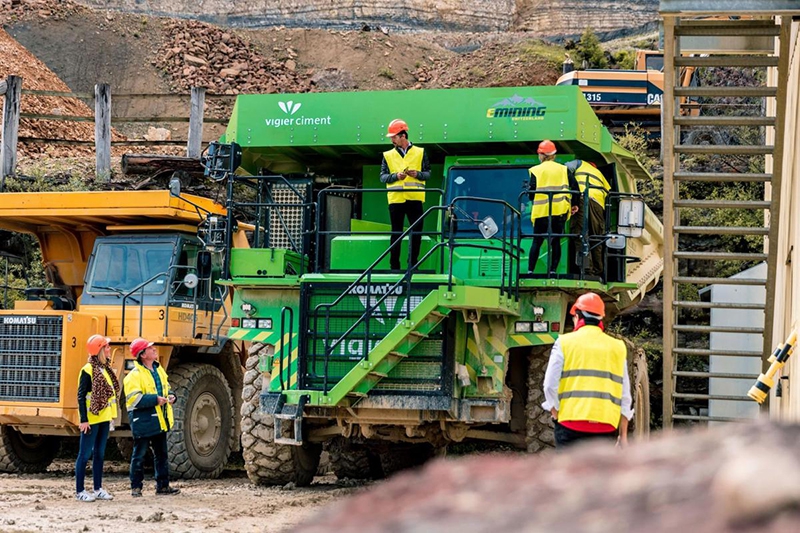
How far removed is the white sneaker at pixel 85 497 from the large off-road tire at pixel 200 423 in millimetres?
2662

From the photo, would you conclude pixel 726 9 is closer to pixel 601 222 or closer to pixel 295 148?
pixel 601 222

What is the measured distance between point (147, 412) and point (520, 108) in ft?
15.1

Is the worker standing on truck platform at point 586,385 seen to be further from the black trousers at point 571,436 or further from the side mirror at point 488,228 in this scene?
the side mirror at point 488,228

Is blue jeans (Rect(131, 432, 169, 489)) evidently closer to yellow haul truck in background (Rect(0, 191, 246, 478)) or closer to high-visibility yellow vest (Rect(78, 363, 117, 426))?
high-visibility yellow vest (Rect(78, 363, 117, 426))

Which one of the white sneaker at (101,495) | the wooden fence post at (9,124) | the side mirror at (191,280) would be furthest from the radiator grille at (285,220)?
the wooden fence post at (9,124)

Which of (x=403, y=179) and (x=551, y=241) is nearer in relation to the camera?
(x=551, y=241)

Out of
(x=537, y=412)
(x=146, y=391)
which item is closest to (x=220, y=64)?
(x=146, y=391)

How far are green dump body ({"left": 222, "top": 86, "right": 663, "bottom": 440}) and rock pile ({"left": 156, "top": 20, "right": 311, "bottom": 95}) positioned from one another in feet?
84.9

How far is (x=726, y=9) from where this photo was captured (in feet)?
27.7

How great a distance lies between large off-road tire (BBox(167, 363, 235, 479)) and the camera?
1467 centimetres

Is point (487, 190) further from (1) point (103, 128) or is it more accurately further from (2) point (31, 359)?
(1) point (103, 128)

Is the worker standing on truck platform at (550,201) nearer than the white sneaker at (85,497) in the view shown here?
Yes

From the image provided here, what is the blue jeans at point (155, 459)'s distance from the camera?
40.7ft

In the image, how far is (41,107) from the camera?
1225 inches
